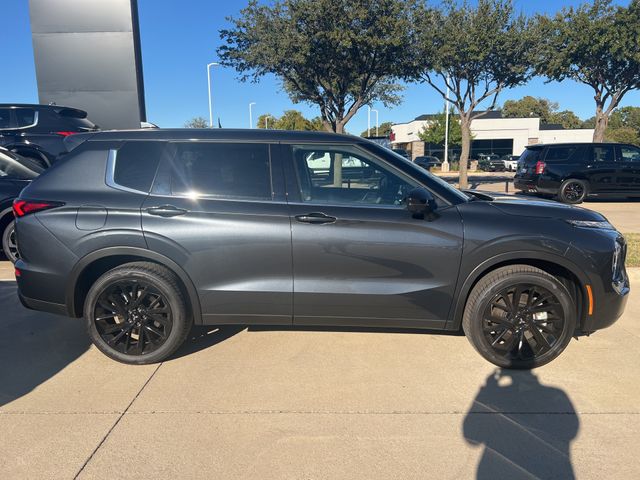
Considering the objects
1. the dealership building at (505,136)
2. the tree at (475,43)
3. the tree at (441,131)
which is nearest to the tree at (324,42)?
the tree at (475,43)

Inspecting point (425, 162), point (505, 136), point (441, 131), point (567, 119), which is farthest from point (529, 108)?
point (425, 162)

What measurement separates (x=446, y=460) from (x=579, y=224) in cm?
210

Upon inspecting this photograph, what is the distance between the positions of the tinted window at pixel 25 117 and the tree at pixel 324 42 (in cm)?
757

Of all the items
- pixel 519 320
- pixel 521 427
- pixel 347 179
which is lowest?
pixel 521 427

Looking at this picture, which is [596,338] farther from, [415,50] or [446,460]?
[415,50]

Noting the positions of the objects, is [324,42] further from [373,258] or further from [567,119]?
[567,119]

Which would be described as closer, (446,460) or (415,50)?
(446,460)

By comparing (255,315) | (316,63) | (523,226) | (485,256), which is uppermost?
(316,63)

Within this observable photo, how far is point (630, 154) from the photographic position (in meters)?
12.7

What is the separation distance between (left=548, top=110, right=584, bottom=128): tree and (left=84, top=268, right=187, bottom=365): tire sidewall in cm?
9728


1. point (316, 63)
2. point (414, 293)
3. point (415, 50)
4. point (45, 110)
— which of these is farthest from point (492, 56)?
point (414, 293)

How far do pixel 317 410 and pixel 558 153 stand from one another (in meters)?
12.7

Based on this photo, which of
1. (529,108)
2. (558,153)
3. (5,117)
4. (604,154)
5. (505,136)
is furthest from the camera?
(529,108)

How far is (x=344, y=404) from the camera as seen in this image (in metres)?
2.98
